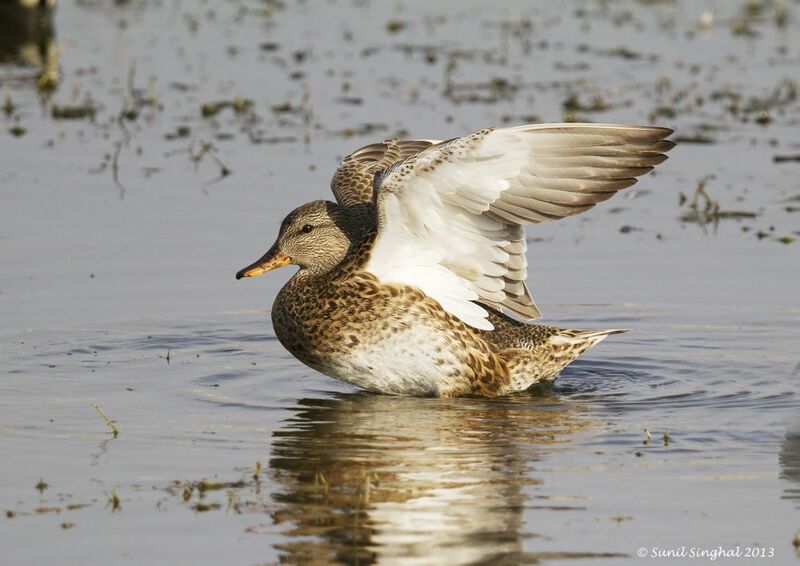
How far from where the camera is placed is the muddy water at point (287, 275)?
206 inches

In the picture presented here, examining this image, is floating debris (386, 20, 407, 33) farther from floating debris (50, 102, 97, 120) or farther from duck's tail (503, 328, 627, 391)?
duck's tail (503, 328, 627, 391)

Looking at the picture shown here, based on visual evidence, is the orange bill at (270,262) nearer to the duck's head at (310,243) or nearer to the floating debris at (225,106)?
the duck's head at (310,243)

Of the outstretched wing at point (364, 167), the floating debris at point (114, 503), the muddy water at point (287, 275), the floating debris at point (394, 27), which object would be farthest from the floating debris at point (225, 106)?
the floating debris at point (114, 503)

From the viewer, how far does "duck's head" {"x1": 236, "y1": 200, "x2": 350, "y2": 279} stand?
287 inches

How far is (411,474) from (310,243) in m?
1.80

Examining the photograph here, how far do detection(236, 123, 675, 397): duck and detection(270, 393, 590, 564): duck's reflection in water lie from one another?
20cm

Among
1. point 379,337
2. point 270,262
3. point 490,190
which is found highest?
point 490,190

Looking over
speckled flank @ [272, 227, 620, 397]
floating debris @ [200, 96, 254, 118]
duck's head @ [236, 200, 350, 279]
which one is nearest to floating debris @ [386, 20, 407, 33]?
floating debris @ [200, 96, 254, 118]

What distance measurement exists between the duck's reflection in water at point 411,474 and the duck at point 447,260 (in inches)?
7.9

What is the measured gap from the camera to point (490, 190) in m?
6.67

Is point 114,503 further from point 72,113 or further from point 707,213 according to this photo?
point 72,113

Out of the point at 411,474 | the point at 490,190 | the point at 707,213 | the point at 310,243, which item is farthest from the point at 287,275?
the point at 411,474

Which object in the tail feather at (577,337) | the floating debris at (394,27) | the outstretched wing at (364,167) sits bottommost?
the tail feather at (577,337)

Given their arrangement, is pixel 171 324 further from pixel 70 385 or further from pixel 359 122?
pixel 359 122
